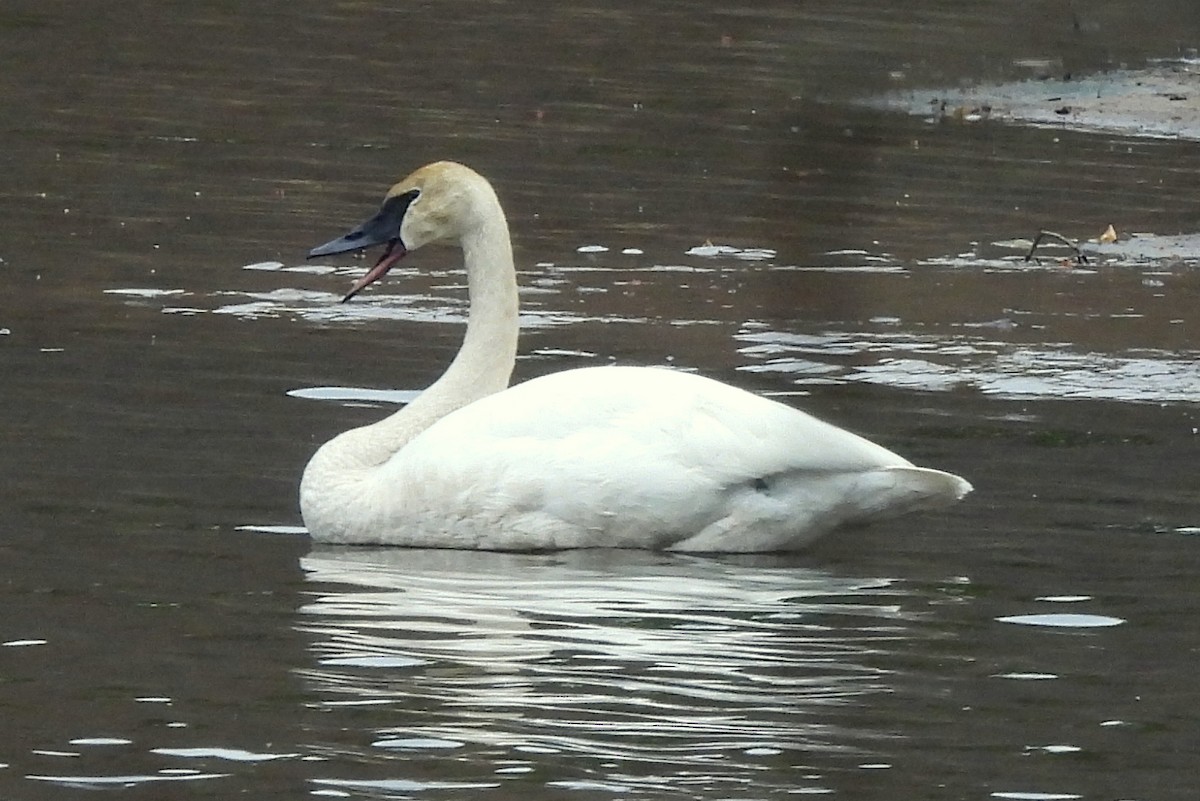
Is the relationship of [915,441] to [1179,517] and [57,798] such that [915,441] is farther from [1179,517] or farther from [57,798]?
[57,798]

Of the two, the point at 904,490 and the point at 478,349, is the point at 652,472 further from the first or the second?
the point at 478,349

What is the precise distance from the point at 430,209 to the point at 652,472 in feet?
5.16

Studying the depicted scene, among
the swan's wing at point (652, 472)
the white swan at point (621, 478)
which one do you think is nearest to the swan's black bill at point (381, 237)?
the white swan at point (621, 478)

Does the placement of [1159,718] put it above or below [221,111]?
below

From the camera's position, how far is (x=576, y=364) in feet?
37.2

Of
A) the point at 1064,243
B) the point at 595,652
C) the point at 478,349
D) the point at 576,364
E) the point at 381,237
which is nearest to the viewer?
the point at 595,652

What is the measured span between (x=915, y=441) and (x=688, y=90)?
11179 millimetres

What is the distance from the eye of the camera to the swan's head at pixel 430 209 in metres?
9.51

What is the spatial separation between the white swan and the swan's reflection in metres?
0.09

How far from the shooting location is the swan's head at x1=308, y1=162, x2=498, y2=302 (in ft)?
31.2

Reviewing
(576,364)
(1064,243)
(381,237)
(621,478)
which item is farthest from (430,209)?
(1064,243)

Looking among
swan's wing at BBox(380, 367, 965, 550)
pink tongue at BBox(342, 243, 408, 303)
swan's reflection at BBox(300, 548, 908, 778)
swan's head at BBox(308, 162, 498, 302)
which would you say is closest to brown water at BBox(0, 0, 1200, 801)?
swan's reflection at BBox(300, 548, 908, 778)

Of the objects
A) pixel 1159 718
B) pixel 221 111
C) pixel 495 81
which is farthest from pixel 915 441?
pixel 495 81

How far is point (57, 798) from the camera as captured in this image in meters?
5.59
